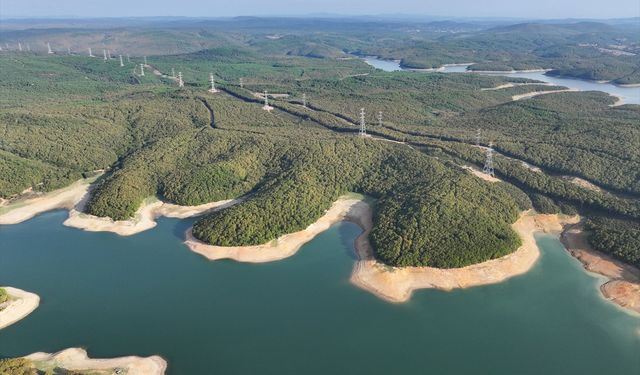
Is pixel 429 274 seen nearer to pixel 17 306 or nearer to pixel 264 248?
pixel 264 248

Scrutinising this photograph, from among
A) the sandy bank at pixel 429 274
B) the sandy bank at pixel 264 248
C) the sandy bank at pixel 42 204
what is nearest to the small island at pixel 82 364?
the sandy bank at pixel 264 248

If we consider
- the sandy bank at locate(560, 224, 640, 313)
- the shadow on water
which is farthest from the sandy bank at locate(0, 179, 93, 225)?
the sandy bank at locate(560, 224, 640, 313)

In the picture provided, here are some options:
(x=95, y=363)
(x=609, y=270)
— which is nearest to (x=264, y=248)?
(x=95, y=363)

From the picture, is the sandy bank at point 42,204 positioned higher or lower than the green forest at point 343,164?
lower

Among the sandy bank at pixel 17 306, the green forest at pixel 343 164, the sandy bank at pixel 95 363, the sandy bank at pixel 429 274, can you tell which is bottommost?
the sandy bank at pixel 95 363

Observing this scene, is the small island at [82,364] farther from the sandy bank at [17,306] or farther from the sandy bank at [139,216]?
the sandy bank at [139,216]

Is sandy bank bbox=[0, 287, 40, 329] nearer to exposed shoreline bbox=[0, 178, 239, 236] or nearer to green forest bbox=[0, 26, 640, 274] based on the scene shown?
exposed shoreline bbox=[0, 178, 239, 236]
